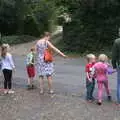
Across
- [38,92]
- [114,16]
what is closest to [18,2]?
[114,16]

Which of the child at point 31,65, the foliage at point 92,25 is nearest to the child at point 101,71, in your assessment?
the child at point 31,65

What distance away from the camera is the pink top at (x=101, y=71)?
10.9 meters

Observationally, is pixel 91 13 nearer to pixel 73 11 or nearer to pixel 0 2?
pixel 73 11

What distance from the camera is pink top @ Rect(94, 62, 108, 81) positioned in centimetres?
1093

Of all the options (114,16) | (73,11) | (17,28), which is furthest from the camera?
(17,28)

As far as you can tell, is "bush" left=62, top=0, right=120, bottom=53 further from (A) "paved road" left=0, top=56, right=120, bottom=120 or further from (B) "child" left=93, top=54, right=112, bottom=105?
(B) "child" left=93, top=54, right=112, bottom=105

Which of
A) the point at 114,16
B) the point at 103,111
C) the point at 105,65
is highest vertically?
the point at 114,16

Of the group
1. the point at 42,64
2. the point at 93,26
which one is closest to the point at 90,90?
the point at 42,64

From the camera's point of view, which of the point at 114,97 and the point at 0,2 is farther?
the point at 0,2

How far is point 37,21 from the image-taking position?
1447 inches

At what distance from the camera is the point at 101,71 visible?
11.0 metres

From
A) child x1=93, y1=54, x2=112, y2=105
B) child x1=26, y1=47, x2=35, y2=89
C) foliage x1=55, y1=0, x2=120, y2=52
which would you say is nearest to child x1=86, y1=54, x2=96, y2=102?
child x1=93, y1=54, x2=112, y2=105

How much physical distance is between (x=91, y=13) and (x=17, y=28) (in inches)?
432

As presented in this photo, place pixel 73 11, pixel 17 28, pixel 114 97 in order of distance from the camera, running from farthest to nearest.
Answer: pixel 17 28, pixel 73 11, pixel 114 97
